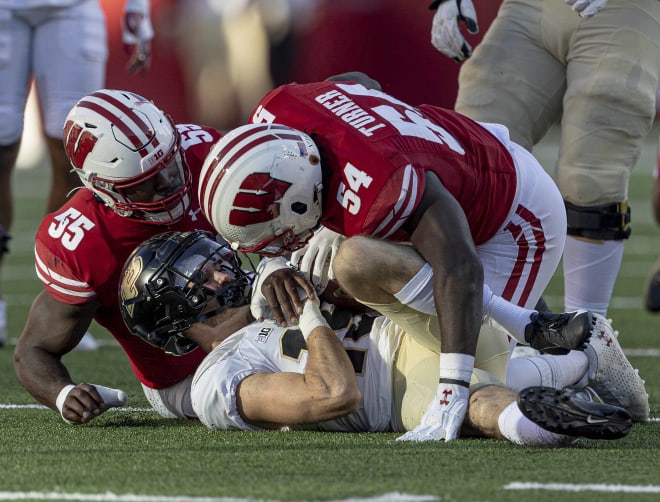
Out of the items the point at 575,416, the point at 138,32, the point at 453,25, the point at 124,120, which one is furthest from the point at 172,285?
the point at 138,32

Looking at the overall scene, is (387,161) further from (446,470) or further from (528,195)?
(446,470)

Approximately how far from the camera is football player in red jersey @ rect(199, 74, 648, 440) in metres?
3.27

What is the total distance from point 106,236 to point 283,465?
123cm

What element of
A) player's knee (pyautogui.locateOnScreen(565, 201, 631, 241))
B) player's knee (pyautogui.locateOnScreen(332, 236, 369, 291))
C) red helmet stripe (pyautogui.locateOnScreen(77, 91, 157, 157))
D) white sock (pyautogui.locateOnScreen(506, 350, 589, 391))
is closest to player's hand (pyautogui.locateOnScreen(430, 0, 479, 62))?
player's knee (pyautogui.locateOnScreen(565, 201, 631, 241))

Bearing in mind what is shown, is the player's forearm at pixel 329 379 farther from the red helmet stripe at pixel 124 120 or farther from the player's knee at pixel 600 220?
the player's knee at pixel 600 220

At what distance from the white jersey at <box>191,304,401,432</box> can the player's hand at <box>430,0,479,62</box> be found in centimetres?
125

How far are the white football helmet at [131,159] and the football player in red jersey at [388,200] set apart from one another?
0.34m

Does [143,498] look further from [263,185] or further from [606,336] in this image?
[606,336]

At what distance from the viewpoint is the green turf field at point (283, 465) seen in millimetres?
2586

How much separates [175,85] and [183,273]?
37.0ft

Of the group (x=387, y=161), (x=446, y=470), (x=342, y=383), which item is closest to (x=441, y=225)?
(x=387, y=161)

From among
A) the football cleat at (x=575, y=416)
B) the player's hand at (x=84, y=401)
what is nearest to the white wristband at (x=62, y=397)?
the player's hand at (x=84, y=401)

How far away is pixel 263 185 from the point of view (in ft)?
11.1

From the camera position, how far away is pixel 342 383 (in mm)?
3426
